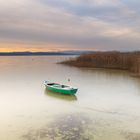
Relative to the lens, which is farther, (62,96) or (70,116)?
(62,96)

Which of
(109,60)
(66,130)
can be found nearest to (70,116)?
(66,130)

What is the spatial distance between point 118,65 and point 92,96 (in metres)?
15.4

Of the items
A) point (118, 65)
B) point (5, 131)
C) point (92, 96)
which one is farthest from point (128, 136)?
point (118, 65)

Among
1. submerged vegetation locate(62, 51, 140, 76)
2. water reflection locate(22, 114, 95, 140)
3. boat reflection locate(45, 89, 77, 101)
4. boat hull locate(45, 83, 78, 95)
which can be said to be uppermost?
submerged vegetation locate(62, 51, 140, 76)

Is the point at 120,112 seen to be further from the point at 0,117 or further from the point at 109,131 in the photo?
the point at 0,117

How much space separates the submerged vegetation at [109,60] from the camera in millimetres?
25328

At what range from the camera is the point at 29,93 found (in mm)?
12234

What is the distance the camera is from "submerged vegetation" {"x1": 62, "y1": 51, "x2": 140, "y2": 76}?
25328 mm

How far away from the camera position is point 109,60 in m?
27.6

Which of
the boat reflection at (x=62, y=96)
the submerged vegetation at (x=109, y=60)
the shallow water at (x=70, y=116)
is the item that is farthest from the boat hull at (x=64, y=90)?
the submerged vegetation at (x=109, y=60)

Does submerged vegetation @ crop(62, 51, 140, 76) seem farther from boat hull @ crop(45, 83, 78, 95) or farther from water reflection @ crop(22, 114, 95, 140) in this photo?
water reflection @ crop(22, 114, 95, 140)

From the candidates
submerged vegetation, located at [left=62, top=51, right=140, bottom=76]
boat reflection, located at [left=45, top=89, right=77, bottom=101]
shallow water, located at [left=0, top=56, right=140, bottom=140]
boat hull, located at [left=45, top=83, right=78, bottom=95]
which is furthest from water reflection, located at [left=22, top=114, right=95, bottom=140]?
submerged vegetation, located at [left=62, top=51, right=140, bottom=76]

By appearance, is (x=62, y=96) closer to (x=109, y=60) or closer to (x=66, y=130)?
(x=66, y=130)

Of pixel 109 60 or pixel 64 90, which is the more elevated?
pixel 109 60
